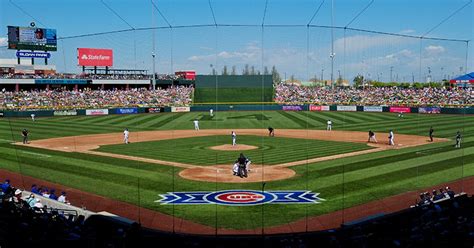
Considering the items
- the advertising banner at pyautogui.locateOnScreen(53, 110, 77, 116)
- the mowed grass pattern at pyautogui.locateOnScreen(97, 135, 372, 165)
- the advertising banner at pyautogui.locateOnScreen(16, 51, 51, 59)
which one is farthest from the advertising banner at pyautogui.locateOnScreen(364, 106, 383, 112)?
the advertising banner at pyautogui.locateOnScreen(16, 51, 51, 59)

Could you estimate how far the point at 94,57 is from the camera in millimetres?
100188

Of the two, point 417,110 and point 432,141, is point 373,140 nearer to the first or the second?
point 432,141

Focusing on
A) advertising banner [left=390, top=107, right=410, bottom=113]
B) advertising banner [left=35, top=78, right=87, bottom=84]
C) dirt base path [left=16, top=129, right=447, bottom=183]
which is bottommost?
dirt base path [left=16, top=129, right=447, bottom=183]

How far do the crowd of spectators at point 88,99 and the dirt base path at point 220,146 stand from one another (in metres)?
29.7

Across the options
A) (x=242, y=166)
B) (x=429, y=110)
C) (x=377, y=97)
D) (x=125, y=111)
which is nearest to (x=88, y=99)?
(x=125, y=111)

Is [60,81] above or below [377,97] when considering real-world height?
above

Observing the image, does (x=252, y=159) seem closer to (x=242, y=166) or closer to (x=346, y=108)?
(x=242, y=166)

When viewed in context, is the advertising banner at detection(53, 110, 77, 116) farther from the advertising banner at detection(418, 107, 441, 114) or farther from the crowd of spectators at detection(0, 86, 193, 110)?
the advertising banner at detection(418, 107, 441, 114)

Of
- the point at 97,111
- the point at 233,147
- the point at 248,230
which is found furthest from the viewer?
the point at 97,111

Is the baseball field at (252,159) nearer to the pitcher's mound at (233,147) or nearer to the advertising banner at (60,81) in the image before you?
the pitcher's mound at (233,147)

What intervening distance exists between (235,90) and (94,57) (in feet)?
111

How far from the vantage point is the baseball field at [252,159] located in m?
19.0

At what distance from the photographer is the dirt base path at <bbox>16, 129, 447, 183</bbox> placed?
79.9ft

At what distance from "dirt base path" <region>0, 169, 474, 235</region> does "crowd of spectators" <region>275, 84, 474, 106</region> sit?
55791 mm
